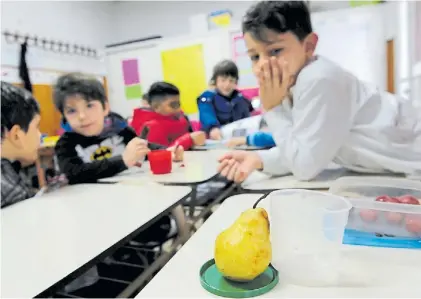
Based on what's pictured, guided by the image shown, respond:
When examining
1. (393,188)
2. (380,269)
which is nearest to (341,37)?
(393,188)

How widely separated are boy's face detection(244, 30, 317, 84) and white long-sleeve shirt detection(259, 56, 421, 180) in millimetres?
49

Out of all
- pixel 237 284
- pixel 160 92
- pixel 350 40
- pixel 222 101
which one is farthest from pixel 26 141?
pixel 350 40

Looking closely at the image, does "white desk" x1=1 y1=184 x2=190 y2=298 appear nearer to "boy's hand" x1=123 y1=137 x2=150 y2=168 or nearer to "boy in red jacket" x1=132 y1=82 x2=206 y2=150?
"boy's hand" x1=123 y1=137 x2=150 y2=168

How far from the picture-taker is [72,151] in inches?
56.7

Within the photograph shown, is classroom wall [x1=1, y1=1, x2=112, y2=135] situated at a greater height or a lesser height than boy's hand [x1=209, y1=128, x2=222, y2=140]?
greater

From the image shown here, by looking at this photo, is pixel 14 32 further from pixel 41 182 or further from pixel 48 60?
pixel 41 182

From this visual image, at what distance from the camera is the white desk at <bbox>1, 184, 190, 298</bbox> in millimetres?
554

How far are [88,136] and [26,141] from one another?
14.8 inches

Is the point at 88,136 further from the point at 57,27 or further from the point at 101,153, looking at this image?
the point at 57,27

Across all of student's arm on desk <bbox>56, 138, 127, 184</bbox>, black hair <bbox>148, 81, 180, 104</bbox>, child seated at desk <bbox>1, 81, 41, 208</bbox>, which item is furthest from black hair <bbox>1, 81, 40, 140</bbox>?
black hair <bbox>148, 81, 180, 104</bbox>

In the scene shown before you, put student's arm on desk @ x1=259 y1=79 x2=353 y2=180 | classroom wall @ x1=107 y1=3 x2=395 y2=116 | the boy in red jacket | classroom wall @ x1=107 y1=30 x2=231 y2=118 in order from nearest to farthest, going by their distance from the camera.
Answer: student's arm on desk @ x1=259 y1=79 x2=353 y2=180 → the boy in red jacket → classroom wall @ x1=107 y1=3 x2=395 y2=116 → classroom wall @ x1=107 y1=30 x2=231 y2=118

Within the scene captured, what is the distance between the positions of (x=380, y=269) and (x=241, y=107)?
238 centimetres

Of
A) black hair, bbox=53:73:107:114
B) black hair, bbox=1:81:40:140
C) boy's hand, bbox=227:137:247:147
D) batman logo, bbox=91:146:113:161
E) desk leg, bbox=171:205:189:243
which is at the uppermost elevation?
black hair, bbox=53:73:107:114

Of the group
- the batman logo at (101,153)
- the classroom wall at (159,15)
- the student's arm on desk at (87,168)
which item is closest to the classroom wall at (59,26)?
the classroom wall at (159,15)
